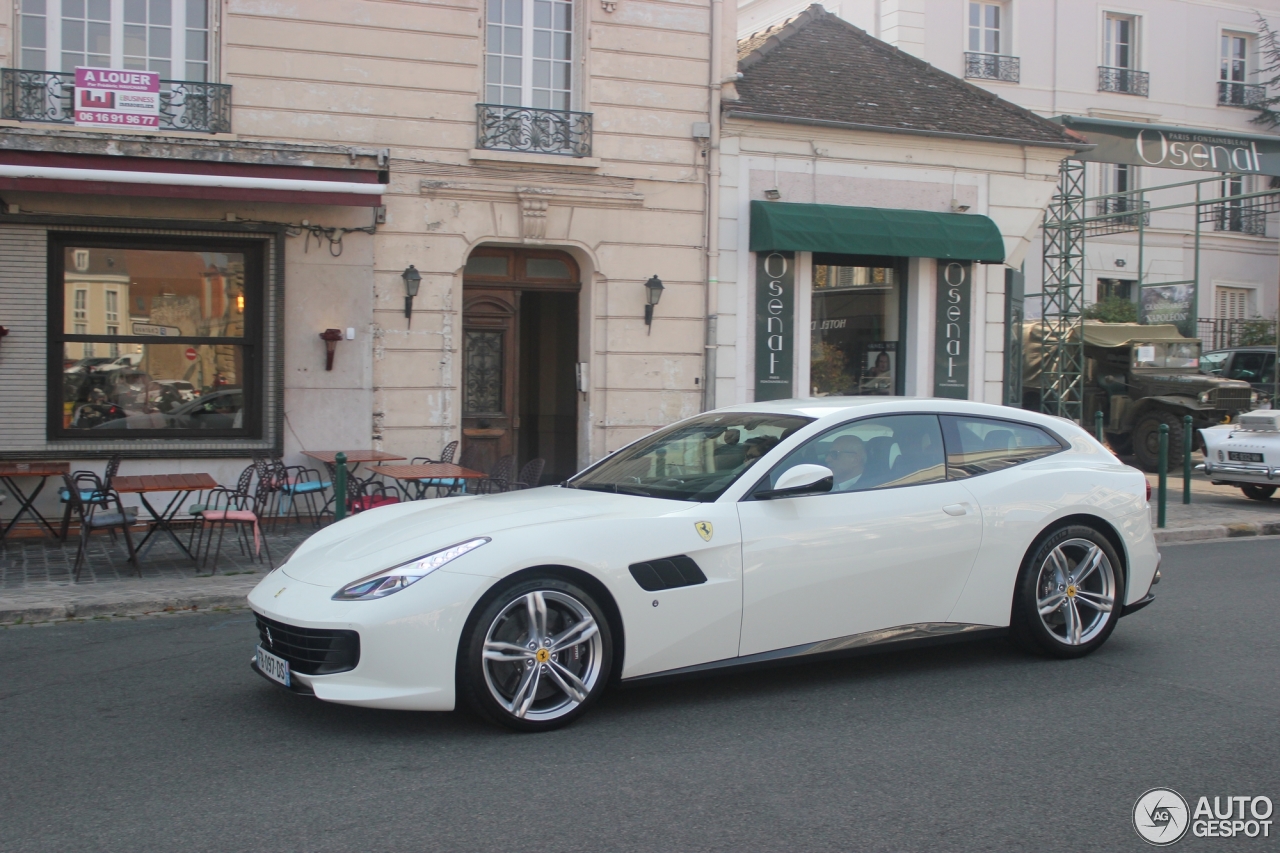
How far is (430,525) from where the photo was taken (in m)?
5.21

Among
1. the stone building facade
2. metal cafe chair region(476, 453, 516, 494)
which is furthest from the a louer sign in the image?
metal cafe chair region(476, 453, 516, 494)

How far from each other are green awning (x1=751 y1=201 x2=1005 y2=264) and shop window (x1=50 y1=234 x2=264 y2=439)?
19.5ft

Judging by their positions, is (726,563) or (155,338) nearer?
(726,563)

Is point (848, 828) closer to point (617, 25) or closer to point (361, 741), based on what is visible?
point (361, 741)

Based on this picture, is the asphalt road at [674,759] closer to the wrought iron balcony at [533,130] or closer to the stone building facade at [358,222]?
the stone building facade at [358,222]

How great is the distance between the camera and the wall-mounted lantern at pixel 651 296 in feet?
44.4

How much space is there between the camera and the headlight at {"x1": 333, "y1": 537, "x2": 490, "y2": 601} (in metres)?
4.74

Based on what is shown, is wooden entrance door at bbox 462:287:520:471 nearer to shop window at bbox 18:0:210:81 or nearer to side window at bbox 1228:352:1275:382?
shop window at bbox 18:0:210:81

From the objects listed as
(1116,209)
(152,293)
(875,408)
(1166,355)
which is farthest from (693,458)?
(1116,209)

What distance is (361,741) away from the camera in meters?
4.79

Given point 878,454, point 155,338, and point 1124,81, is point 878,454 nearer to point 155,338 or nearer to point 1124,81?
point 155,338

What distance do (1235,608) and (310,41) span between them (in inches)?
409

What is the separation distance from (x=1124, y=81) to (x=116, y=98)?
24.5m

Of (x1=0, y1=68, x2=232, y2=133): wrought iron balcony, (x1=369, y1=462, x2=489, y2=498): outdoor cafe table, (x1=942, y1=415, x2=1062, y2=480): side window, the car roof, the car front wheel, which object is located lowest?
the car front wheel
